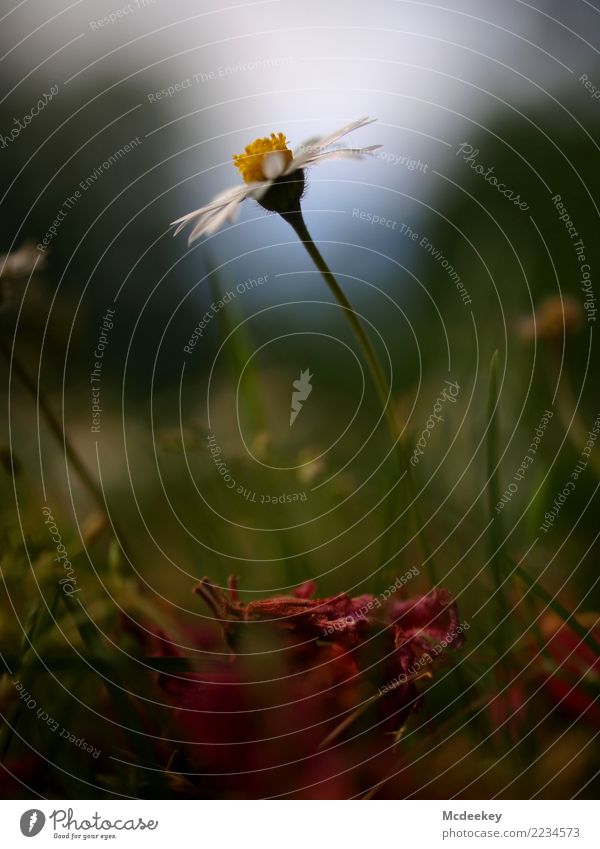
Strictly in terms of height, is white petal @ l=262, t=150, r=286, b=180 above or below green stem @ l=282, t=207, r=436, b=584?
above

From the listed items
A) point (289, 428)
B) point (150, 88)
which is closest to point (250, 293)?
point (289, 428)

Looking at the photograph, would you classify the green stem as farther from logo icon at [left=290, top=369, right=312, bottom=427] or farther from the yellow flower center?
logo icon at [left=290, top=369, right=312, bottom=427]

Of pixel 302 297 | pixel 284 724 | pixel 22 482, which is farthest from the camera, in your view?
pixel 302 297

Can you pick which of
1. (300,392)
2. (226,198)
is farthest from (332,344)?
(226,198)

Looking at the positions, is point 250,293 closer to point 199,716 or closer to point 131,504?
point 131,504
